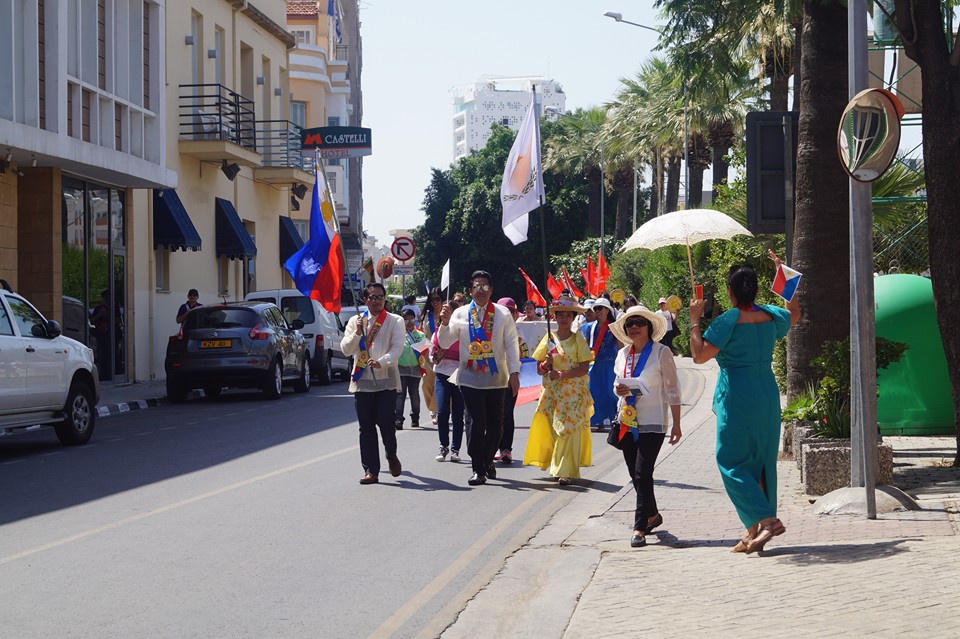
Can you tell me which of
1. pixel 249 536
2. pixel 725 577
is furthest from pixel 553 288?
pixel 725 577

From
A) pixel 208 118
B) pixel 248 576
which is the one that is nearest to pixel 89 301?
pixel 208 118

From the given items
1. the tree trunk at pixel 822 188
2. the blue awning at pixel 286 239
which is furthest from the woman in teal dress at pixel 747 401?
the blue awning at pixel 286 239

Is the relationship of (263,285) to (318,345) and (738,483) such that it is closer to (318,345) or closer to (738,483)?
(318,345)

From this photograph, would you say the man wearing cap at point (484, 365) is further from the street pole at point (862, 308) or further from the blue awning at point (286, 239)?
the blue awning at point (286, 239)

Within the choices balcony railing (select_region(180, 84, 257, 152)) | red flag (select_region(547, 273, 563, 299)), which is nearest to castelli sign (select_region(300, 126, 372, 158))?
balcony railing (select_region(180, 84, 257, 152))

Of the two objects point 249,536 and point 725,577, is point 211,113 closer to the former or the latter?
point 249,536

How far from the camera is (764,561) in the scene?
24.1 ft

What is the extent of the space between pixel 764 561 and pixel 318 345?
2046cm

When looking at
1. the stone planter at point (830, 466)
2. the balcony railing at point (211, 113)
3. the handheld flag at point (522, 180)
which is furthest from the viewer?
the balcony railing at point (211, 113)

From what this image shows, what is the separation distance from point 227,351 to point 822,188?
12.8 m

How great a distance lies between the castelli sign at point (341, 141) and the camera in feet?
117

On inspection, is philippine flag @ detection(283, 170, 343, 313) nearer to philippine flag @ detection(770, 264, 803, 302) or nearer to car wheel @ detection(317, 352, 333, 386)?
philippine flag @ detection(770, 264, 803, 302)

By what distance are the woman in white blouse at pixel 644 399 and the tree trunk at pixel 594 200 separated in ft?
178

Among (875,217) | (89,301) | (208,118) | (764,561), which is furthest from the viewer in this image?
(208,118)
